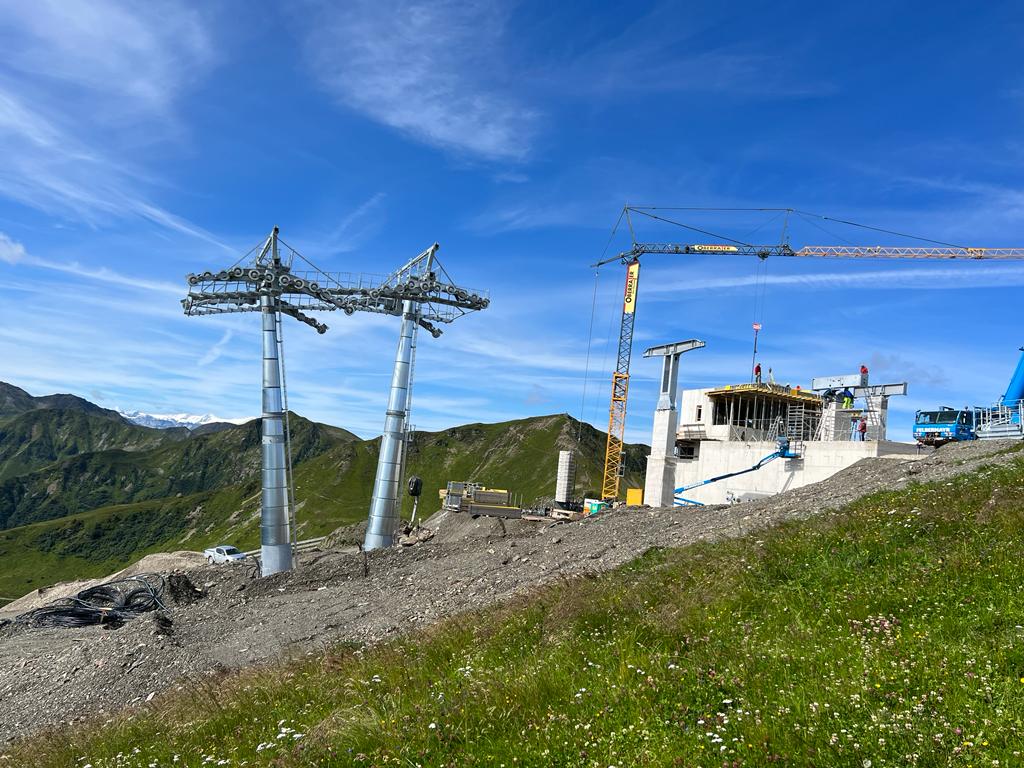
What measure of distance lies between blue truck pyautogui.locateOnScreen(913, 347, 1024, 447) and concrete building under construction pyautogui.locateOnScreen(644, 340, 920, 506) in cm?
274

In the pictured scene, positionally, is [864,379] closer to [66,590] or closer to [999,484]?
[999,484]

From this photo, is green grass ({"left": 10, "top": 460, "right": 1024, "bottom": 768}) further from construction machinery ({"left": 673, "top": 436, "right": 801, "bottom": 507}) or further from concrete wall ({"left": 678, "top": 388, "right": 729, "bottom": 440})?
concrete wall ({"left": 678, "top": 388, "right": 729, "bottom": 440})

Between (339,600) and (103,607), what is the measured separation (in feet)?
40.7

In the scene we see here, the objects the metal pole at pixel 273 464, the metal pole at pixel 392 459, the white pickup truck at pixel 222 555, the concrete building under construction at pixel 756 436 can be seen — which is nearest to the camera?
the metal pole at pixel 273 464

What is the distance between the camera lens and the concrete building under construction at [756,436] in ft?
133

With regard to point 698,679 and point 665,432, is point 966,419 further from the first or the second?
point 698,679

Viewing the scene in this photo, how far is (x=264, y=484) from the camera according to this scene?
32562mm

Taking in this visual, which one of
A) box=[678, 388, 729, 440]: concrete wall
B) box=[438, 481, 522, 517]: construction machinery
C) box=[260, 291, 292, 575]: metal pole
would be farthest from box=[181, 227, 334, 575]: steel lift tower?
box=[678, 388, 729, 440]: concrete wall

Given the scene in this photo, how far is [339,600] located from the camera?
2269 centimetres

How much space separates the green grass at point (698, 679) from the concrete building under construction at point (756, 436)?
89.0 feet

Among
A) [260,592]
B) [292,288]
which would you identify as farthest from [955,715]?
[292,288]

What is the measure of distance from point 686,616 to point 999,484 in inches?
394

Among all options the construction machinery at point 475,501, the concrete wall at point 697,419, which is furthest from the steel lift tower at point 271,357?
the concrete wall at point 697,419

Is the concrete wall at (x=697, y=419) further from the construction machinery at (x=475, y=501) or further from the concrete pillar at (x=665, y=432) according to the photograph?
the construction machinery at (x=475, y=501)
